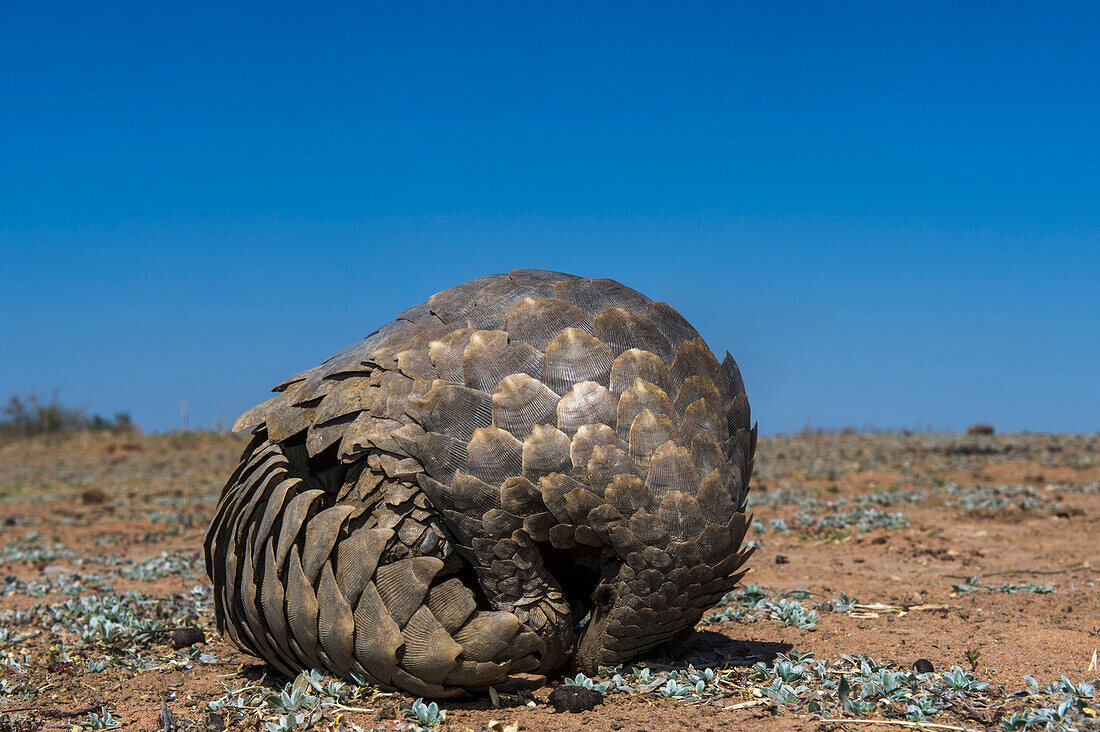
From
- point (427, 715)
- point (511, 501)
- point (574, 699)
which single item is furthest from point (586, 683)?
point (511, 501)

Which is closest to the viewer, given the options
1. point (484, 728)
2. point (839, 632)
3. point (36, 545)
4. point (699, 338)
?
point (484, 728)

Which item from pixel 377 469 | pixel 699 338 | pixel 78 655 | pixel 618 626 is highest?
pixel 699 338

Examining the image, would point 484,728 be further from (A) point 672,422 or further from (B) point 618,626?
(A) point 672,422

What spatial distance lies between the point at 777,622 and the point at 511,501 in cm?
326

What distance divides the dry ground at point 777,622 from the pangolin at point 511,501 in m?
0.37

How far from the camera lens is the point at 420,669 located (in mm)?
4438

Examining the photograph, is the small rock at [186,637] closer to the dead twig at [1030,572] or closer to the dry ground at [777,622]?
the dry ground at [777,622]

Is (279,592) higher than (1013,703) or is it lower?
higher

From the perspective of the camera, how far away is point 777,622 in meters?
6.62

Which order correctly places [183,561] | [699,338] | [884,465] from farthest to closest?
[884,465], [183,561], [699,338]

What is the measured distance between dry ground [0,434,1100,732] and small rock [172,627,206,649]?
0.22ft

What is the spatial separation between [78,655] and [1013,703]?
6.05m

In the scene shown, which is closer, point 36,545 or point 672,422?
point 672,422

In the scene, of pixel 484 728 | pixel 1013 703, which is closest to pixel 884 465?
pixel 1013 703
